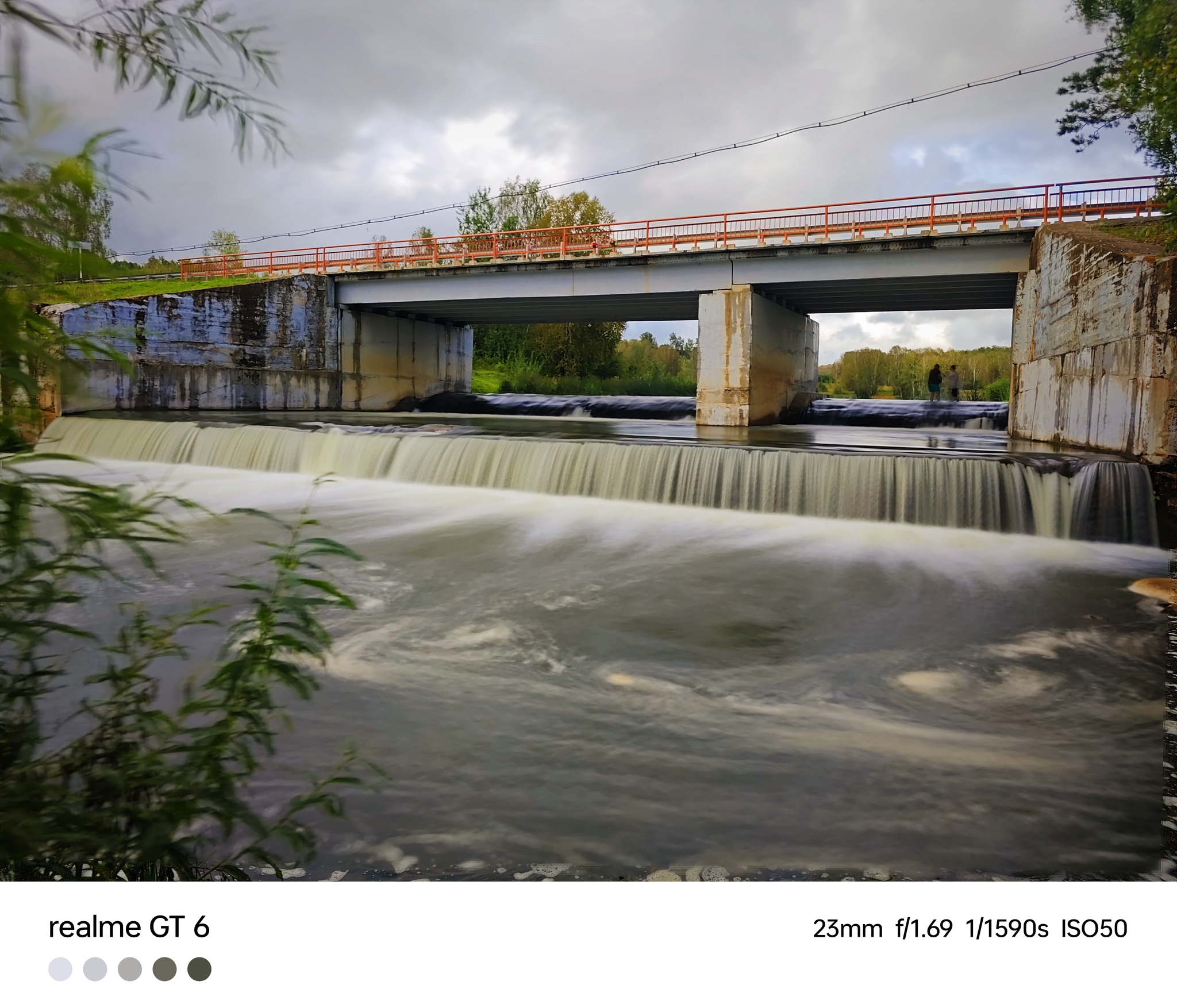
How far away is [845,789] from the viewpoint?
3.74 metres

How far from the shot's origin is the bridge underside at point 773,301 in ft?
77.9

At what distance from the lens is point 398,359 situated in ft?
114

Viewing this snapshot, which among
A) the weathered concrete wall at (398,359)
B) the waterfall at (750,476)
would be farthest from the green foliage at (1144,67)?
the weathered concrete wall at (398,359)

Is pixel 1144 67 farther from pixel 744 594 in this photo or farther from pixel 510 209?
pixel 510 209

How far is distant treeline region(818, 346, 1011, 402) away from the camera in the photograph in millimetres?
48344

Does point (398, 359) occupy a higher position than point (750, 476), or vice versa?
point (398, 359)

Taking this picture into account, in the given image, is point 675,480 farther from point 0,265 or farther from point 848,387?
point 848,387

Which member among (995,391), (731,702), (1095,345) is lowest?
(731,702)

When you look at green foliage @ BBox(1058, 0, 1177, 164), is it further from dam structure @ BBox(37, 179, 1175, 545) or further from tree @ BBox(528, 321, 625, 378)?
tree @ BBox(528, 321, 625, 378)

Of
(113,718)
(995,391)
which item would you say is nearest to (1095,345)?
(113,718)

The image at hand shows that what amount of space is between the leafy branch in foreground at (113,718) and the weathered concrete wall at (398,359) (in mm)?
31539

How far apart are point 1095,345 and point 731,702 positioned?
11674 mm

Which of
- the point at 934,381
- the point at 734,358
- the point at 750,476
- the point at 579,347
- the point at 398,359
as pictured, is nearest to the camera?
the point at 750,476

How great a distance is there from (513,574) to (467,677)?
3.13 metres
